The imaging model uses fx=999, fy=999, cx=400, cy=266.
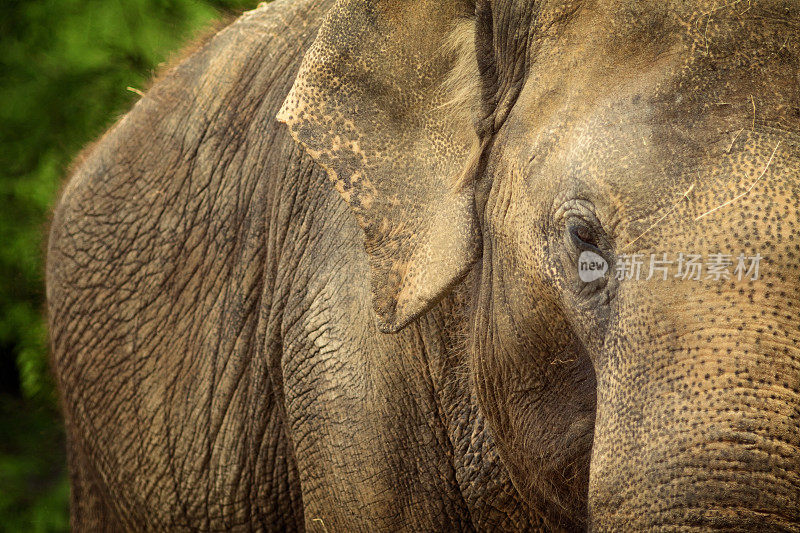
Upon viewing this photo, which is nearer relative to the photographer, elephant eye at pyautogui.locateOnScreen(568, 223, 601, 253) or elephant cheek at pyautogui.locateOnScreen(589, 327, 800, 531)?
elephant cheek at pyautogui.locateOnScreen(589, 327, 800, 531)

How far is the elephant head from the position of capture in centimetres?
126

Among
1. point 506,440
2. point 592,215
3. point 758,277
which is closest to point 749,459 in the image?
point 758,277

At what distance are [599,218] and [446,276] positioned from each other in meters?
0.41

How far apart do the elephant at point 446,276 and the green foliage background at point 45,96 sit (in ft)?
6.08

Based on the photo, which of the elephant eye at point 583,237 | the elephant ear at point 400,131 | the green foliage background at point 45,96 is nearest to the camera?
the elephant eye at point 583,237

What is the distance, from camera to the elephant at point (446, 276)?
1289 millimetres

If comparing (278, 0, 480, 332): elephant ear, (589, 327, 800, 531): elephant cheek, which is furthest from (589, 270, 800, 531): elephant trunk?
(278, 0, 480, 332): elephant ear

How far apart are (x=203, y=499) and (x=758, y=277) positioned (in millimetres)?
1995

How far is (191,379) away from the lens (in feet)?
9.43
